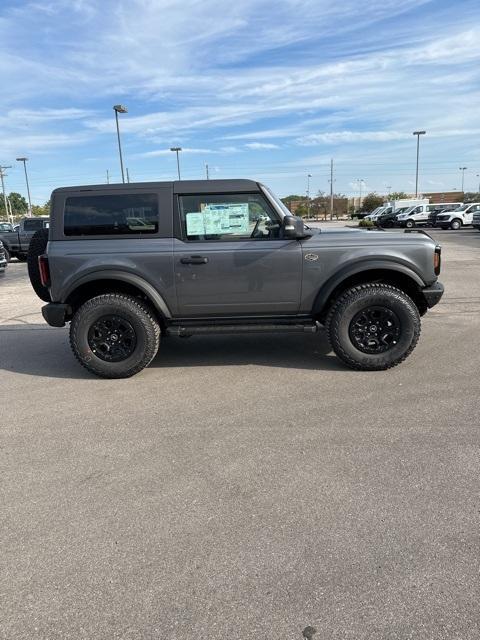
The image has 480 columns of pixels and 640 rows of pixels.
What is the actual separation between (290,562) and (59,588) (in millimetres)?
1078

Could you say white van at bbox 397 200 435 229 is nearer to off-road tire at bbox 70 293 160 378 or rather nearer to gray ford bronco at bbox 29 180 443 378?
gray ford bronco at bbox 29 180 443 378

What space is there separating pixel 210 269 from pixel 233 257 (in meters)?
0.26

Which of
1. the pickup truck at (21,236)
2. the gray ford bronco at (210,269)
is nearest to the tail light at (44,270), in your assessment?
the gray ford bronco at (210,269)

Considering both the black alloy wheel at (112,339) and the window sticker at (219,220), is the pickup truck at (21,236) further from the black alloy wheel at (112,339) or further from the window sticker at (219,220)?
the window sticker at (219,220)

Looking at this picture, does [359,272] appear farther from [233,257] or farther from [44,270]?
[44,270]

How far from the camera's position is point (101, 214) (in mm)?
5008

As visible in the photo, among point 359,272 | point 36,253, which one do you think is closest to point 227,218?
point 359,272

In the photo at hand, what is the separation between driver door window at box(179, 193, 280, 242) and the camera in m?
4.98

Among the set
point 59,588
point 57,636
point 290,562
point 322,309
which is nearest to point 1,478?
point 59,588

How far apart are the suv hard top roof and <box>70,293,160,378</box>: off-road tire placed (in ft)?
3.59

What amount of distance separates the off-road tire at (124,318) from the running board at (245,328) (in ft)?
0.82

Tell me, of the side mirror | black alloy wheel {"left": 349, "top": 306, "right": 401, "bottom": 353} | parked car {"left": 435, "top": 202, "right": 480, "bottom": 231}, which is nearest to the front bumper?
black alloy wheel {"left": 349, "top": 306, "right": 401, "bottom": 353}

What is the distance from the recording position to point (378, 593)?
2.16 metres

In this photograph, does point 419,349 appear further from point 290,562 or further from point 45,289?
point 45,289
